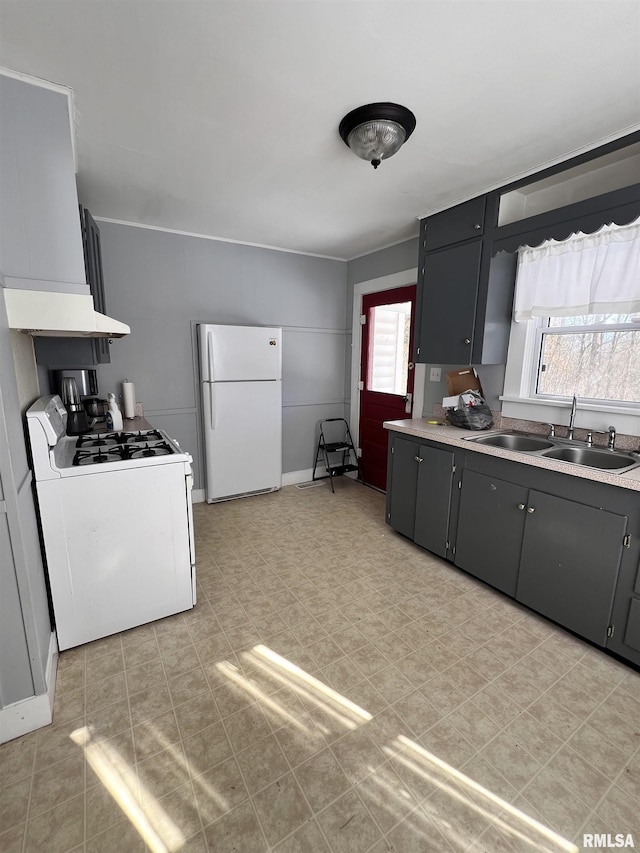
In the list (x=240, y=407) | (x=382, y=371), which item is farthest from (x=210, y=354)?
(x=382, y=371)

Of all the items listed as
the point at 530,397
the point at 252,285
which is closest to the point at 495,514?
the point at 530,397

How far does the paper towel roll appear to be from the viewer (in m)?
3.18

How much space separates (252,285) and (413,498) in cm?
257

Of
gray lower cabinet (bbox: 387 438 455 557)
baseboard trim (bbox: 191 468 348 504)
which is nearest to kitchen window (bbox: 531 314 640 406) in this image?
gray lower cabinet (bbox: 387 438 455 557)

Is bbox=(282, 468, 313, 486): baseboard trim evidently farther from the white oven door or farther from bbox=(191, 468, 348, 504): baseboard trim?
the white oven door

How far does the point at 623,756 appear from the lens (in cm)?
141

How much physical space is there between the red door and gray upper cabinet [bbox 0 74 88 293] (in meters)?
2.75

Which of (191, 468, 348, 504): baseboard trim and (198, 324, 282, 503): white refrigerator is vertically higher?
(198, 324, 282, 503): white refrigerator

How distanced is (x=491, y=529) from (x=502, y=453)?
50cm

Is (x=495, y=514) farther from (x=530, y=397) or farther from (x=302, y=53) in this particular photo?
(x=302, y=53)

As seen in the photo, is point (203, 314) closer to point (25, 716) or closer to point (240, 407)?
point (240, 407)

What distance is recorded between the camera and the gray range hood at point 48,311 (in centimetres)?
152

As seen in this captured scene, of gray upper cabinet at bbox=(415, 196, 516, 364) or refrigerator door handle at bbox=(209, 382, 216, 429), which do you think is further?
refrigerator door handle at bbox=(209, 382, 216, 429)

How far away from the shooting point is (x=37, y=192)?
157 cm
